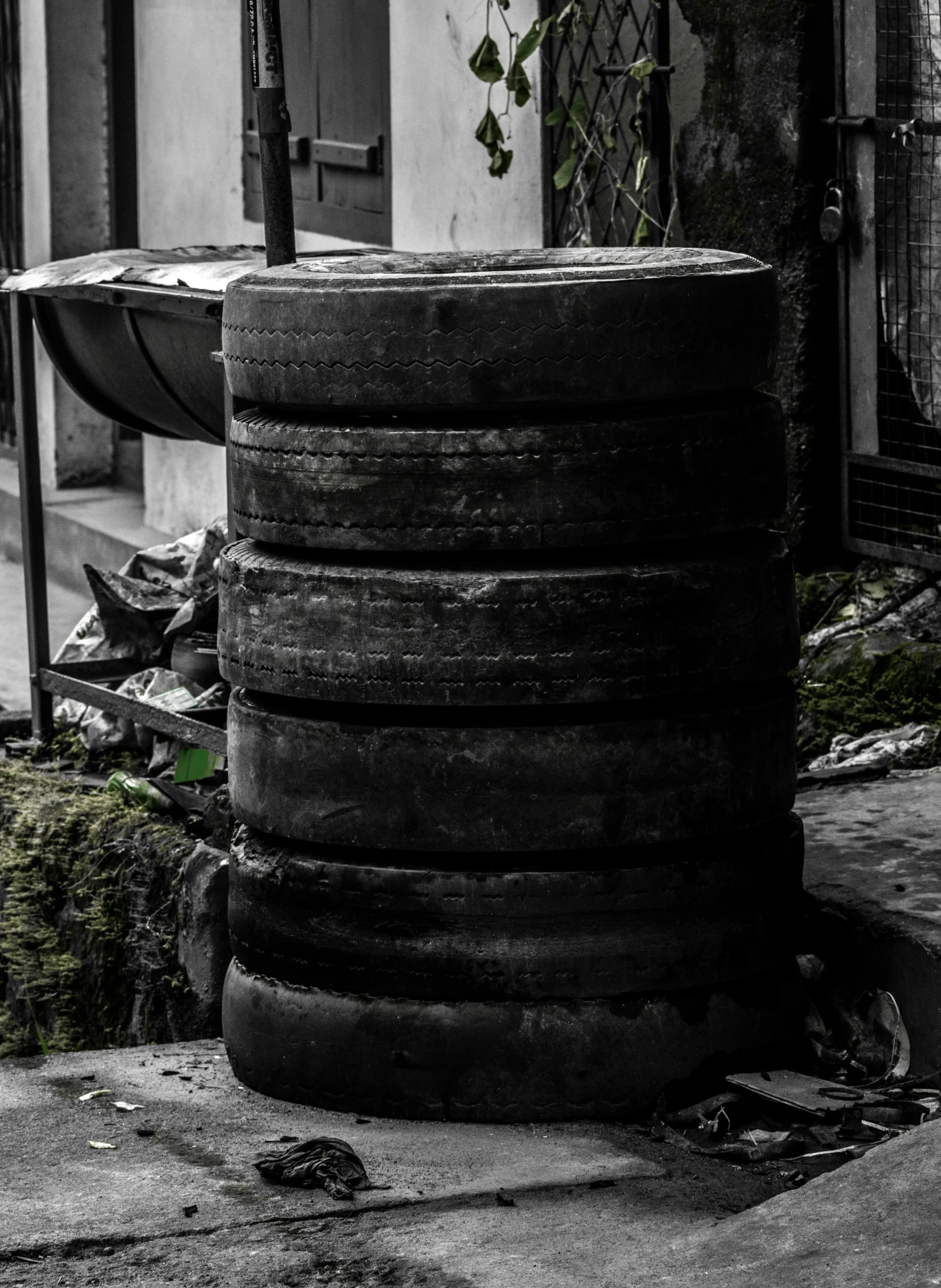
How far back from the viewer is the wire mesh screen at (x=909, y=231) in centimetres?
485

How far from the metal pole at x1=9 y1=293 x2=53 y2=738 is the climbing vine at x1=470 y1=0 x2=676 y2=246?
156 centimetres

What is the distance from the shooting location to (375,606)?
2680 mm

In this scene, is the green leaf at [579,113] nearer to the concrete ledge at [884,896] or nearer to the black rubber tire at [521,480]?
the concrete ledge at [884,896]

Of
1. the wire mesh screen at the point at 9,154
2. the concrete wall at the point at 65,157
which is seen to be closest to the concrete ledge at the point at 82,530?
the concrete wall at the point at 65,157

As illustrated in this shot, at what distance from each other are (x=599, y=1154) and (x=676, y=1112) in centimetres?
19

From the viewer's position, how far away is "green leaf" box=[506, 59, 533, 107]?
227 inches

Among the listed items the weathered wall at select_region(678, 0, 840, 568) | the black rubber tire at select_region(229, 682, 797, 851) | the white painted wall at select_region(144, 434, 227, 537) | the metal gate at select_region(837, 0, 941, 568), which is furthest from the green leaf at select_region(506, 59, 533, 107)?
the black rubber tire at select_region(229, 682, 797, 851)

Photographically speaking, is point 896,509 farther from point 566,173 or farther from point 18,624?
point 18,624

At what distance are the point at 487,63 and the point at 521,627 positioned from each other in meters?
3.56

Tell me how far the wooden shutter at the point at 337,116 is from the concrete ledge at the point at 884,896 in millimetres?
3980

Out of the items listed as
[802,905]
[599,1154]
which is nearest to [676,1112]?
[599,1154]

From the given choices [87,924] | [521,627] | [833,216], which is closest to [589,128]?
[833,216]

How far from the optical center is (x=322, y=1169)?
251 cm

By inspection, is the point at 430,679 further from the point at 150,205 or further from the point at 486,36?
the point at 150,205
